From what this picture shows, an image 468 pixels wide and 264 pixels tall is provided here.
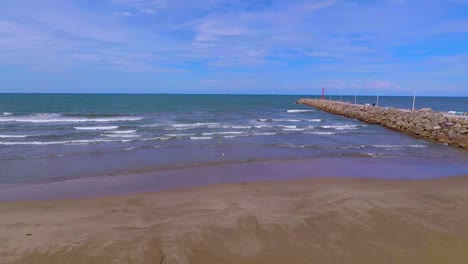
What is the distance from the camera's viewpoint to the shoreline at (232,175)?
25.9 ft

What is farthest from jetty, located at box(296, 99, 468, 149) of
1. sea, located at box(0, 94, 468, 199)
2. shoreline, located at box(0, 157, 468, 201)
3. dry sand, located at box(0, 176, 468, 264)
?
dry sand, located at box(0, 176, 468, 264)

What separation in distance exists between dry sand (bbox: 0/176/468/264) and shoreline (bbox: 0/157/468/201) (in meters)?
0.86

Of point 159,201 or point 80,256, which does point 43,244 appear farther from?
point 159,201

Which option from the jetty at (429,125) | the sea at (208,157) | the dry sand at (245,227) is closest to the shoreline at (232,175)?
the sea at (208,157)

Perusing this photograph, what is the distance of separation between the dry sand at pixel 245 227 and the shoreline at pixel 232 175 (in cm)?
86

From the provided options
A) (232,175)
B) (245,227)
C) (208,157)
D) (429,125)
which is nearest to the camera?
(245,227)

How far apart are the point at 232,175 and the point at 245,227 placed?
4.30 meters

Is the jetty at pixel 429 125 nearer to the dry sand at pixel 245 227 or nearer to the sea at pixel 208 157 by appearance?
the sea at pixel 208 157

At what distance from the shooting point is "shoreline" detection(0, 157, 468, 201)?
7883 mm

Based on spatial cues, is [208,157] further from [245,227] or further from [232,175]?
[245,227]

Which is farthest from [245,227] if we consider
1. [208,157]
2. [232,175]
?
[208,157]

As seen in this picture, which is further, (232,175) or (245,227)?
(232,175)

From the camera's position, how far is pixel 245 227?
514 centimetres

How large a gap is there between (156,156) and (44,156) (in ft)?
14.3
